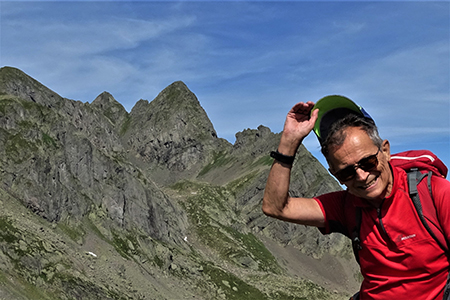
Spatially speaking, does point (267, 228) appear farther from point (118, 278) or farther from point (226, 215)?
point (118, 278)

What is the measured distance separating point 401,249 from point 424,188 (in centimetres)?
62

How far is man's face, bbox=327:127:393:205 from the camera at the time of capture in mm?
4148

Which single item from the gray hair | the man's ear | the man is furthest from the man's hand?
the man's ear

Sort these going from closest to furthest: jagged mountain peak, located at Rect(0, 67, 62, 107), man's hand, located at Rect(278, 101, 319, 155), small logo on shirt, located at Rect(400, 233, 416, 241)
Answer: small logo on shirt, located at Rect(400, 233, 416, 241), man's hand, located at Rect(278, 101, 319, 155), jagged mountain peak, located at Rect(0, 67, 62, 107)

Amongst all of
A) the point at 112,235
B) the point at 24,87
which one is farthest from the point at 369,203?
the point at 24,87

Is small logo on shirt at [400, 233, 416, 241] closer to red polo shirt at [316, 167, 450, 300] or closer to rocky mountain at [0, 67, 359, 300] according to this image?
red polo shirt at [316, 167, 450, 300]

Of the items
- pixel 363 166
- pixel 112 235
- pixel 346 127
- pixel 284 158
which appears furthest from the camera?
pixel 112 235

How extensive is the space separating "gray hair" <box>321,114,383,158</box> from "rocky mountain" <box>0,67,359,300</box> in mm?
39899

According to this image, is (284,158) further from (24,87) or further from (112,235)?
(24,87)

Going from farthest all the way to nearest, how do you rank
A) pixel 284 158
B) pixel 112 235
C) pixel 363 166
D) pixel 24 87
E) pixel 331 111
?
1. pixel 24 87
2. pixel 112 235
3. pixel 284 158
4. pixel 331 111
5. pixel 363 166

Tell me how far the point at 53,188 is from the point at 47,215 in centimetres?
605

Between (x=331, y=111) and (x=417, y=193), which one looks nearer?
(x=417, y=193)

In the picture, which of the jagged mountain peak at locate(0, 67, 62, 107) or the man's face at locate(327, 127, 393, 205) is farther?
the jagged mountain peak at locate(0, 67, 62, 107)

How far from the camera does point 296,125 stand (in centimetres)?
466
